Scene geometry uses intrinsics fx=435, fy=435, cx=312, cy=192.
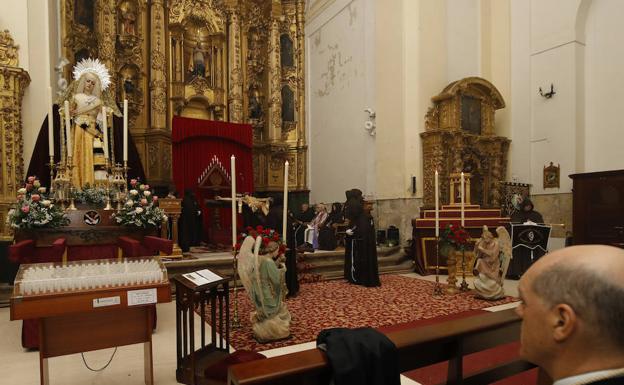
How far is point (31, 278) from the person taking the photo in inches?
118

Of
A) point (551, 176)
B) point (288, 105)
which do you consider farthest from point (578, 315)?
point (288, 105)

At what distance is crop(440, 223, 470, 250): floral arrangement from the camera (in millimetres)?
7273

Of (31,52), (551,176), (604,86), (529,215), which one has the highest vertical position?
(31,52)

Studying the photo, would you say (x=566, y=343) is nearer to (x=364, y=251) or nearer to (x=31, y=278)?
(x=31, y=278)

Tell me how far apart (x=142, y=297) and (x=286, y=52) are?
13556 millimetres

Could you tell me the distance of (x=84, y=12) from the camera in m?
12.1

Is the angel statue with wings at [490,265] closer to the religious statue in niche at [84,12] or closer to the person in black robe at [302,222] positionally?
the person in black robe at [302,222]

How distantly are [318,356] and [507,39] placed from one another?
13334 mm

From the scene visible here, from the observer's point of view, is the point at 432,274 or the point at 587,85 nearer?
the point at 432,274

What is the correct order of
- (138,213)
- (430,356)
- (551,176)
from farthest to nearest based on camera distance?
(551,176), (138,213), (430,356)

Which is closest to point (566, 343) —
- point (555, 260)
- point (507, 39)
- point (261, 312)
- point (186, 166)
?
point (555, 260)

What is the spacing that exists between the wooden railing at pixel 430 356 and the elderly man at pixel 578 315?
2.24 feet

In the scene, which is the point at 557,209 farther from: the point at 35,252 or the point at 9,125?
the point at 9,125

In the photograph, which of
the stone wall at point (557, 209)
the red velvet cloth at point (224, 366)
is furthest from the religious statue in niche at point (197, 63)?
the red velvet cloth at point (224, 366)
